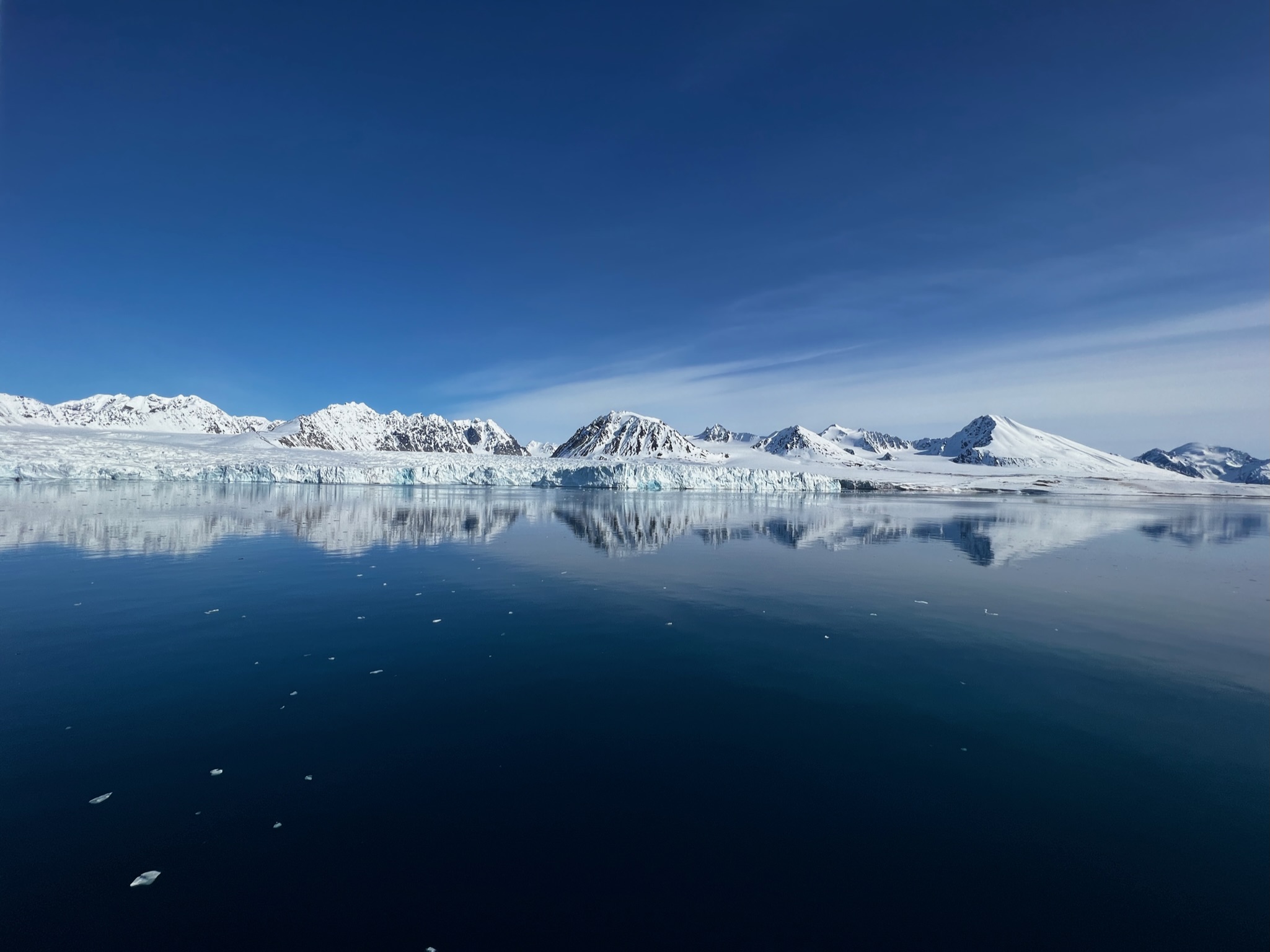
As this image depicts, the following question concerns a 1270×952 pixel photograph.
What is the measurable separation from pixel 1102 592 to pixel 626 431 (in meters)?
175

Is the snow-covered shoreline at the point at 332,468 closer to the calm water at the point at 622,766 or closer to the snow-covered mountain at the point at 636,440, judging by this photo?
the calm water at the point at 622,766

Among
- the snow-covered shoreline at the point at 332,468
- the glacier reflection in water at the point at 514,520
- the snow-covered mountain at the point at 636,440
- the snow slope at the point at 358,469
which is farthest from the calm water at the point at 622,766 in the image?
the snow-covered mountain at the point at 636,440

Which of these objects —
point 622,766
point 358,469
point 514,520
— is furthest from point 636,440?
point 622,766

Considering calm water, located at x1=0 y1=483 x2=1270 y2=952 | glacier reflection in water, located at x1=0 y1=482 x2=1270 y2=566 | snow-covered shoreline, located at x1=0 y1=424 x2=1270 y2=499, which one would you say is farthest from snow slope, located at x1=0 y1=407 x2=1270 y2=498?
calm water, located at x1=0 y1=483 x2=1270 y2=952

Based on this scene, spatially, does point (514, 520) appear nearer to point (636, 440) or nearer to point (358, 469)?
point (358, 469)

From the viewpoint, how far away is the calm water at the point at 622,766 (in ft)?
15.2

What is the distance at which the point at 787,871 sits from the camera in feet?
16.7

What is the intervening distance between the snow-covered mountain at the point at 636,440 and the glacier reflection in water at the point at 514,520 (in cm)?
11226

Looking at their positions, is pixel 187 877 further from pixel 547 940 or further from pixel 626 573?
pixel 626 573

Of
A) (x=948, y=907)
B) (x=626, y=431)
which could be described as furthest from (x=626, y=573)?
(x=626, y=431)

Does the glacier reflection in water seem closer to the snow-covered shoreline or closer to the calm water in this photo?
the snow-covered shoreline

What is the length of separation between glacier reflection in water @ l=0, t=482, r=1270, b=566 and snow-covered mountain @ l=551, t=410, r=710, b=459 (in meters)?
112

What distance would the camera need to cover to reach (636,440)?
7234 inches

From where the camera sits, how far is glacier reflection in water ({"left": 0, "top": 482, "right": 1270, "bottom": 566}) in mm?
24109
